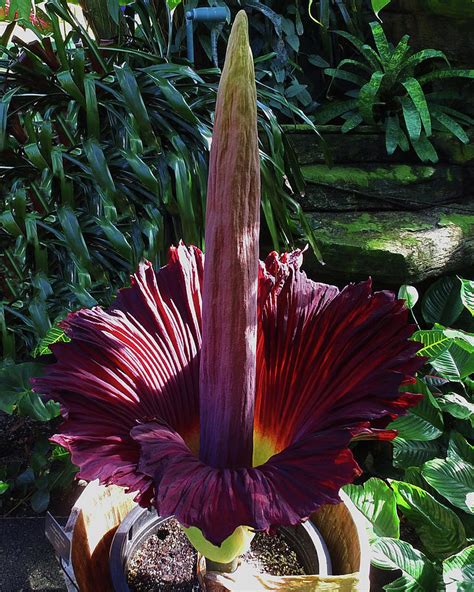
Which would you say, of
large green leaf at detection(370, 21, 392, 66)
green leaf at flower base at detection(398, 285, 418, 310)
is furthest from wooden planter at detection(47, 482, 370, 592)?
large green leaf at detection(370, 21, 392, 66)

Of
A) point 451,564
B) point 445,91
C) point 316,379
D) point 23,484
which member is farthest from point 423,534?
point 445,91

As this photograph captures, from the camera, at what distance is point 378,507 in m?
1.05

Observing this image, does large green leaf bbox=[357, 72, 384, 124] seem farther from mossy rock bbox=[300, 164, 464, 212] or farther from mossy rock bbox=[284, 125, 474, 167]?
mossy rock bbox=[300, 164, 464, 212]

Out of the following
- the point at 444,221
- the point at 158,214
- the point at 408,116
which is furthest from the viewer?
the point at 408,116

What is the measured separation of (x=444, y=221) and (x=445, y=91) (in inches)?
25.4

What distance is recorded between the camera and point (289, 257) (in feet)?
1.99

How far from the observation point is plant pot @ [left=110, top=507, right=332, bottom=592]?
0.55 meters

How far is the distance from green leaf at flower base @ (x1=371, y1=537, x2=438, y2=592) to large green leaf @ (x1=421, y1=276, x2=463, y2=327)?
0.71 m

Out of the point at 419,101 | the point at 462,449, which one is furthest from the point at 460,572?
the point at 419,101

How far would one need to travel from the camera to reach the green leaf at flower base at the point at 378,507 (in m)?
1.02

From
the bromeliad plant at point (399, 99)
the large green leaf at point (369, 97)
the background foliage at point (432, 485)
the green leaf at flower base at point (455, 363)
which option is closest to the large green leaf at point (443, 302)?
the background foliage at point (432, 485)

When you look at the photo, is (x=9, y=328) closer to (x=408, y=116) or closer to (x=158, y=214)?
(x=158, y=214)

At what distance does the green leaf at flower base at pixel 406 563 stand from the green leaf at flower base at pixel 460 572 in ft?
0.29

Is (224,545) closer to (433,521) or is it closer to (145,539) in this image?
(145,539)
